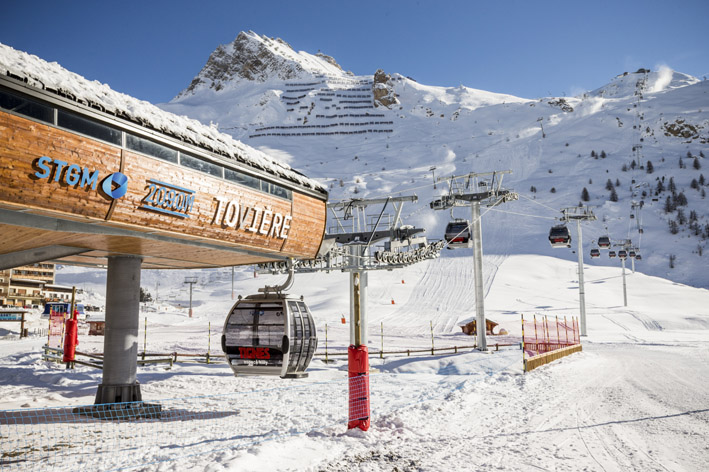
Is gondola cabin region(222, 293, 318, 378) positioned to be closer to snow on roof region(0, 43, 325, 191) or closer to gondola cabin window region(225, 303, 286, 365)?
gondola cabin window region(225, 303, 286, 365)

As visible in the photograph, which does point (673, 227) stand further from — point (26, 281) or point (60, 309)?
point (26, 281)

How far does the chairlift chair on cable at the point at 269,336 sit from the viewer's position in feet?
36.9

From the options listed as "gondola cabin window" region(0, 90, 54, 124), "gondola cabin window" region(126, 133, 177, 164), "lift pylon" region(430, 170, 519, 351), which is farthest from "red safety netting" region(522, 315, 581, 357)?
"gondola cabin window" region(0, 90, 54, 124)

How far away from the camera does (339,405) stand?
1298 cm

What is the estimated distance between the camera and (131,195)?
360 inches

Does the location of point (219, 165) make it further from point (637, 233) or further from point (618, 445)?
point (637, 233)

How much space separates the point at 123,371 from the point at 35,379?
682 centimetres

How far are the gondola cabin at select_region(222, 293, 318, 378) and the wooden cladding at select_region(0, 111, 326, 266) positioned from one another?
5.65ft

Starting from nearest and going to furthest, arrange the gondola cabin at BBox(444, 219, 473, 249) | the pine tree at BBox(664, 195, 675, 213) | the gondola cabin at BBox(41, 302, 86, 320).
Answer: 1. the gondola cabin at BBox(444, 219, 473, 249)
2. the gondola cabin at BBox(41, 302, 86, 320)
3. the pine tree at BBox(664, 195, 675, 213)

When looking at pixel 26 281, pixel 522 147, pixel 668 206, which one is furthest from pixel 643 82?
pixel 26 281

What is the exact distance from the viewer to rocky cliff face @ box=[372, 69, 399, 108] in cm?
18351

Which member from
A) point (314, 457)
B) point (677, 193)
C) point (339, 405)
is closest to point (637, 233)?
point (677, 193)

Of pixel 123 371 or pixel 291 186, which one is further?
pixel 291 186

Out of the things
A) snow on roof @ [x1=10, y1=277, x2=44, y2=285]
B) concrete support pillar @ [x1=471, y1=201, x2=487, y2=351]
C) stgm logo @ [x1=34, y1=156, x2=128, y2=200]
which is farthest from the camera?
snow on roof @ [x1=10, y1=277, x2=44, y2=285]
